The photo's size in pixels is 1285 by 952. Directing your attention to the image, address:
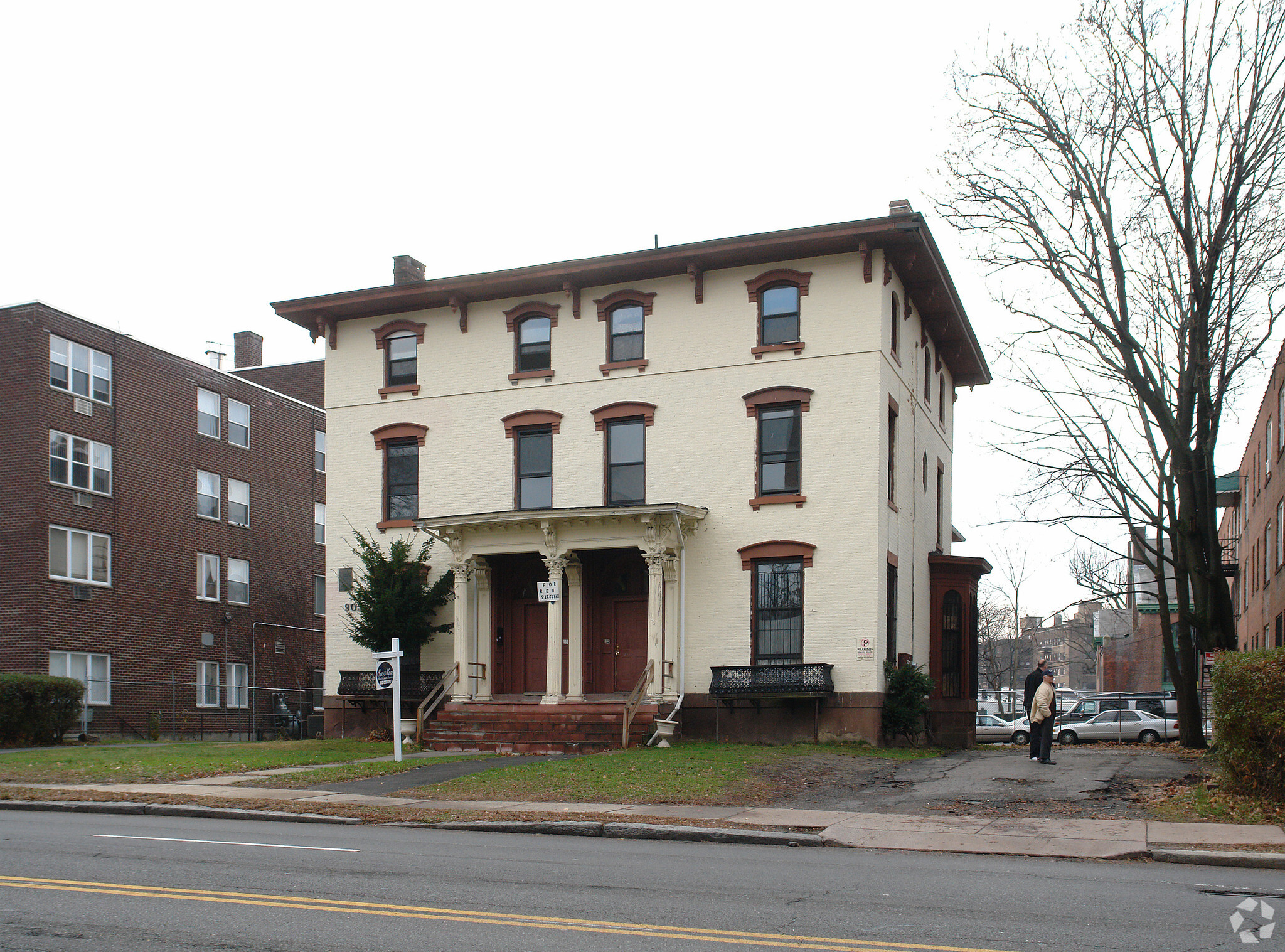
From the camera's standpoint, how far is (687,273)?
2672 centimetres

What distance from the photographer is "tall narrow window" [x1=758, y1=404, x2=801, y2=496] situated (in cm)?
2567

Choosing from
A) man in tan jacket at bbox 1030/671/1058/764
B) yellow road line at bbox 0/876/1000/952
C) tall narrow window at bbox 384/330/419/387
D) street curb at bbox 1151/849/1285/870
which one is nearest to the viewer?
yellow road line at bbox 0/876/1000/952

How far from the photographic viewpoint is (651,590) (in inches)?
997

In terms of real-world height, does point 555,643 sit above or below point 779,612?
below

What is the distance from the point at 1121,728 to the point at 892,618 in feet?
64.1

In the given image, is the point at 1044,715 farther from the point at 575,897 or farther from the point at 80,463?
the point at 80,463

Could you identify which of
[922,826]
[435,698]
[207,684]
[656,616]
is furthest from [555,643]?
[207,684]

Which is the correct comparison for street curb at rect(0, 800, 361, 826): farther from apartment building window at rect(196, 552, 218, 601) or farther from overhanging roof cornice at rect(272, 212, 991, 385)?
apartment building window at rect(196, 552, 218, 601)

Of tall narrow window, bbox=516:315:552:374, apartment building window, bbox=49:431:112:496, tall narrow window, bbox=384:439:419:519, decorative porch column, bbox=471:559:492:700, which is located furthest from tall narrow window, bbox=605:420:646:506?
apartment building window, bbox=49:431:112:496

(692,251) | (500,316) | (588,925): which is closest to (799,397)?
(692,251)

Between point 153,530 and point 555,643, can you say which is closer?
point 555,643

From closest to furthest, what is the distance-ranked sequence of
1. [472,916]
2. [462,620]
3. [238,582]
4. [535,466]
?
[472,916]
[462,620]
[535,466]
[238,582]

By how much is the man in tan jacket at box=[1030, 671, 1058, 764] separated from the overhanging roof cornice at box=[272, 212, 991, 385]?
9.33 meters

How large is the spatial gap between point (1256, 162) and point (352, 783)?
20.4 meters
